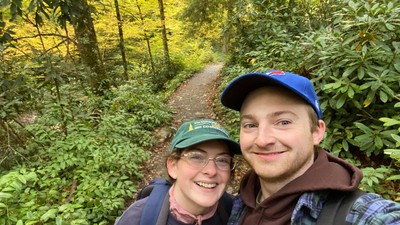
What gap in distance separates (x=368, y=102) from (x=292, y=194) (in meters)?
2.72

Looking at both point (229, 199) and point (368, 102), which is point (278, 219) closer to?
point (229, 199)

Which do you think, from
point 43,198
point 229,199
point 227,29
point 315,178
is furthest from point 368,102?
point 227,29

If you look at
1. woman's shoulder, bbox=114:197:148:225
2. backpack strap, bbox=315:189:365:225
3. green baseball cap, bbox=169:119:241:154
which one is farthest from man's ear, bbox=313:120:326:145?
woman's shoulder, bbox=114:197:148:225

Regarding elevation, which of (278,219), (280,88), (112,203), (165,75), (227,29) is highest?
(280,88)

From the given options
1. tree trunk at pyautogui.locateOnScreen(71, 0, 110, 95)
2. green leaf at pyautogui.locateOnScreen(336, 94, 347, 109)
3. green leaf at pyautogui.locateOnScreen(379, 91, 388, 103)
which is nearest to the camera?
green leaf at pyautogui.locateOnScreen(379, 91, 388, 103)

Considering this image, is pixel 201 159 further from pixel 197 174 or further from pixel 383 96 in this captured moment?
pixel 383 96

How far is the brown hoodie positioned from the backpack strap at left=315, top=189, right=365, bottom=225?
0.04m

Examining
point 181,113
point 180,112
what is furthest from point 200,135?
point 180,112

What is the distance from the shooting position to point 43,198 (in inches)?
136

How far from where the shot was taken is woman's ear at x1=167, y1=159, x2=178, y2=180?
1734 millimetres

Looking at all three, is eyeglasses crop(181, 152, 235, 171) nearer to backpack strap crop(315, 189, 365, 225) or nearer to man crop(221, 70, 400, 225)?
man crop(221, 70, 400, 225)

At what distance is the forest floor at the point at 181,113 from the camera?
5730mm

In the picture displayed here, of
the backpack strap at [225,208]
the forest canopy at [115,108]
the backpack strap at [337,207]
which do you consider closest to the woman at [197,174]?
the backpack strap at [225,208]

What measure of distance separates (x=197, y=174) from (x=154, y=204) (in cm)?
31
